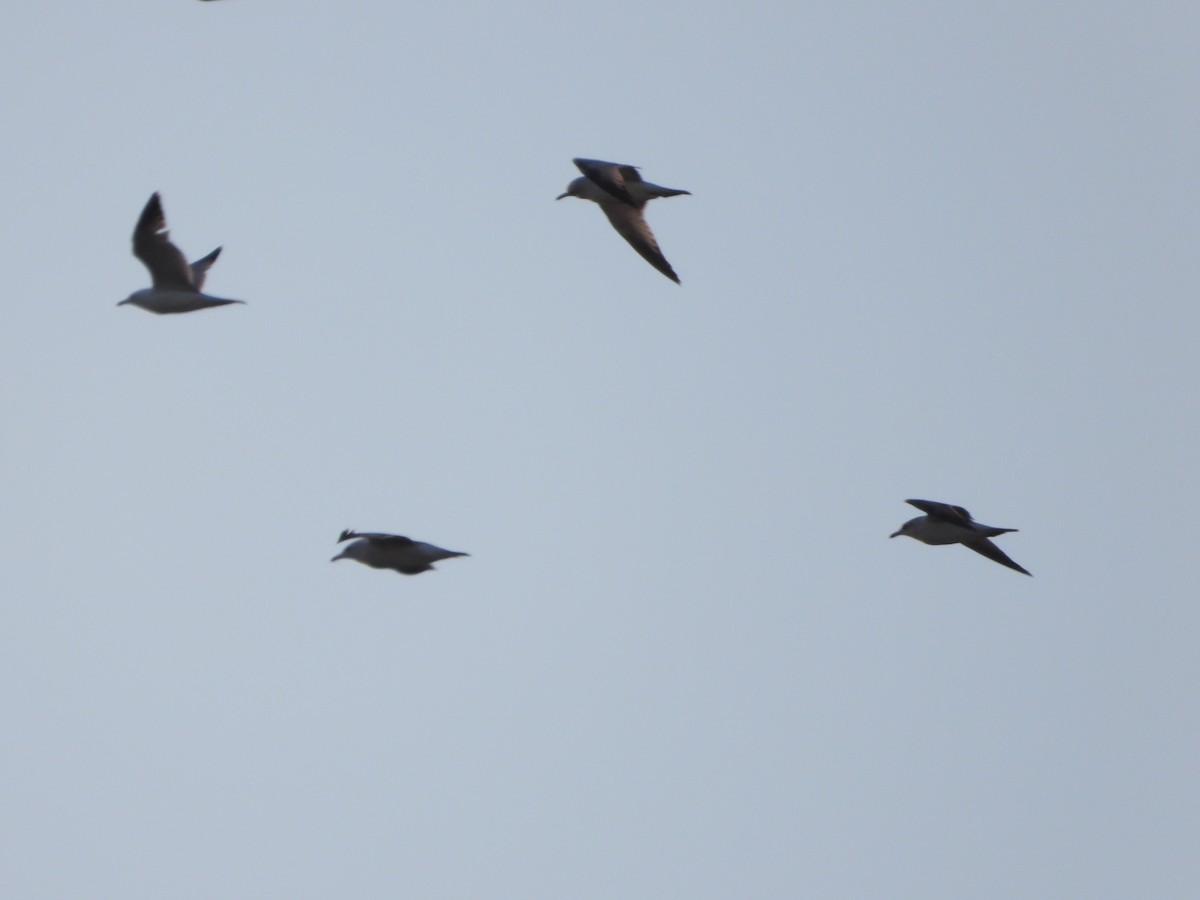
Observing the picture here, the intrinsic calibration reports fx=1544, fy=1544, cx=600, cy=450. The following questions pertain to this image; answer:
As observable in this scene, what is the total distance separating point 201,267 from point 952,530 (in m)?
9.96

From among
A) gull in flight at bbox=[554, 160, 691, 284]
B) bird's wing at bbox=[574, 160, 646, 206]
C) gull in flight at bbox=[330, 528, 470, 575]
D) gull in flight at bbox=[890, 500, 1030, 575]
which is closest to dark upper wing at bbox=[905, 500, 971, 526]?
gull in flight at bbox=[890, 500, 1030, 575]

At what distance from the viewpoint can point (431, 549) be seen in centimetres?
1554

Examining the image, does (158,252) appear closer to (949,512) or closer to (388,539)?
(388,539)

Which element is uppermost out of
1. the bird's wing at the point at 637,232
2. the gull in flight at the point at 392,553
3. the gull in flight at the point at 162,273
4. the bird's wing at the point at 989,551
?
the bird's wing at the point at 637,232

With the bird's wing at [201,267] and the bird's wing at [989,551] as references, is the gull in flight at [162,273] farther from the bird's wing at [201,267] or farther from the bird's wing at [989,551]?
the bird's wing at [989,551]

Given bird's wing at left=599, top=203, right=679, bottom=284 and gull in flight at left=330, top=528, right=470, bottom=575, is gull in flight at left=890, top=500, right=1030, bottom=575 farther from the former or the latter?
gull in flight at left=330, top=528, right=470, bottom=575

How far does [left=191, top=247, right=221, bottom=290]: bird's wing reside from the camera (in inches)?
726

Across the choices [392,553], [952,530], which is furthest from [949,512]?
[392,553]

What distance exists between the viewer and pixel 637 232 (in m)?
20.6

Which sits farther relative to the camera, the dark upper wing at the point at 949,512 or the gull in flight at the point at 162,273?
the dark upper wing at the point at 949,512

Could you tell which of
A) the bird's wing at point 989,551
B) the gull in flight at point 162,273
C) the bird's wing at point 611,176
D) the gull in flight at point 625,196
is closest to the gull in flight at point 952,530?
the bird's wing at point 989,551

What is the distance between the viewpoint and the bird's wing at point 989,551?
65.4 ft

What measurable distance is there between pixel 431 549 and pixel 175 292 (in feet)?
16.4

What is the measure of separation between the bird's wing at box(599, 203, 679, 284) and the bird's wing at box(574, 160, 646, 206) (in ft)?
2.64
